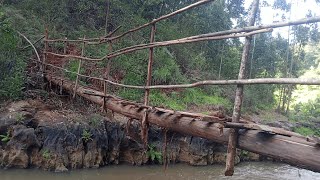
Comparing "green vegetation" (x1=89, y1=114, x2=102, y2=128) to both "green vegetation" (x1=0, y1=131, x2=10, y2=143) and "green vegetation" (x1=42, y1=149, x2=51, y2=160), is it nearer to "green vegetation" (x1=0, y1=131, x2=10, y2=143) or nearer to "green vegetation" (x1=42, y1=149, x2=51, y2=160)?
"green vegetation" (x1=42, y1=149, x2=51, y2=160)

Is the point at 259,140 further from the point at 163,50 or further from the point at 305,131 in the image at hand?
the point at 305,131

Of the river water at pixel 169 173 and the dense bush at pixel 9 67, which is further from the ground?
the dense bush at pixel 9 67

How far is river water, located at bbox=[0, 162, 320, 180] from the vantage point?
6.55 meters

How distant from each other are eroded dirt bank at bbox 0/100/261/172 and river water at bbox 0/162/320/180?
24 centimetres

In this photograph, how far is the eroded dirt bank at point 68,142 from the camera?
6801 millimetres

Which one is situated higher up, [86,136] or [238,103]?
Answer: [238,103]

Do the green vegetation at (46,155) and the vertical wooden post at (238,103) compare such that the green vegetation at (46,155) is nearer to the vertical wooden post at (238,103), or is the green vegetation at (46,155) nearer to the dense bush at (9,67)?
the dense bush at (9,67)

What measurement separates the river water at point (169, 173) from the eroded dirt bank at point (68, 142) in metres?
0.24

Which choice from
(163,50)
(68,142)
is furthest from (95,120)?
(163,50)

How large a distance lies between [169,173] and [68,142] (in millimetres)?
2563

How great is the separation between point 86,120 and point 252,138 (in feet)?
19.8

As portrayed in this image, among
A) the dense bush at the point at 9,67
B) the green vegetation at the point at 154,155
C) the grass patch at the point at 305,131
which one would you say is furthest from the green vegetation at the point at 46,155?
the grass patch at the point at 305,131

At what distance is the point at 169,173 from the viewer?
26.3ft

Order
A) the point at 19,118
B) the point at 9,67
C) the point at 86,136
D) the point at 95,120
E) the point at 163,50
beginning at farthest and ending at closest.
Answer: the point at 163,50
the point at 9,67
the point at 95,120
the point at 86,136
the point at 19,118
